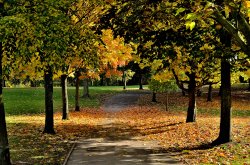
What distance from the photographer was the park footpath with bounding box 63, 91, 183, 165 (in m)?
12.4

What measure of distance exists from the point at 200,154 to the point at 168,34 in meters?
4.88

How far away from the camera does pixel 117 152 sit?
1402cm

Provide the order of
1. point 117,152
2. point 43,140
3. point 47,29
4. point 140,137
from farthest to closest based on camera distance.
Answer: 1. point 140,137
2. point 43,140
3. point 117,152
4. point 47,29

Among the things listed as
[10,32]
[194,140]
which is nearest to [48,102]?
[194,140]

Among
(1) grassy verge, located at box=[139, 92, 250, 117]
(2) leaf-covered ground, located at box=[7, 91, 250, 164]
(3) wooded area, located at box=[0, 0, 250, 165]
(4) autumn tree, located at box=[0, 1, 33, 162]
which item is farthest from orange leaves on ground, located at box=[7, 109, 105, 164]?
(1) grassy verge, located at box=[139, 92, 250, 117]

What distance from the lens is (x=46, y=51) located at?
32.1 feet

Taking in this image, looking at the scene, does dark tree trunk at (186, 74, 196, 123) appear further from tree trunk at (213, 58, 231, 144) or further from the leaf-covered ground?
tree trunk at (213, 58, 231, 144)

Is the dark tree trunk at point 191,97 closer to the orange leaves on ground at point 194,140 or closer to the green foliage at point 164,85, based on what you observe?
the orange leaves on ground at point 194,140

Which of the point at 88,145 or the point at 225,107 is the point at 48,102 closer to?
the point at 88,145

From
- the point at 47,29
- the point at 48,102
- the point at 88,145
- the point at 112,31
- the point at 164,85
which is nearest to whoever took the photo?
the point at 47,29

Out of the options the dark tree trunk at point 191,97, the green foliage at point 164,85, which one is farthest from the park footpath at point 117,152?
the green foliage at point 164,85

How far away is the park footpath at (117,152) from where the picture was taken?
12.4m

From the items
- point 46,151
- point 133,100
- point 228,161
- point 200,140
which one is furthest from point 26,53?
point 133,100

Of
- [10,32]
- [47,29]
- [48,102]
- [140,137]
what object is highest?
[47,29]
